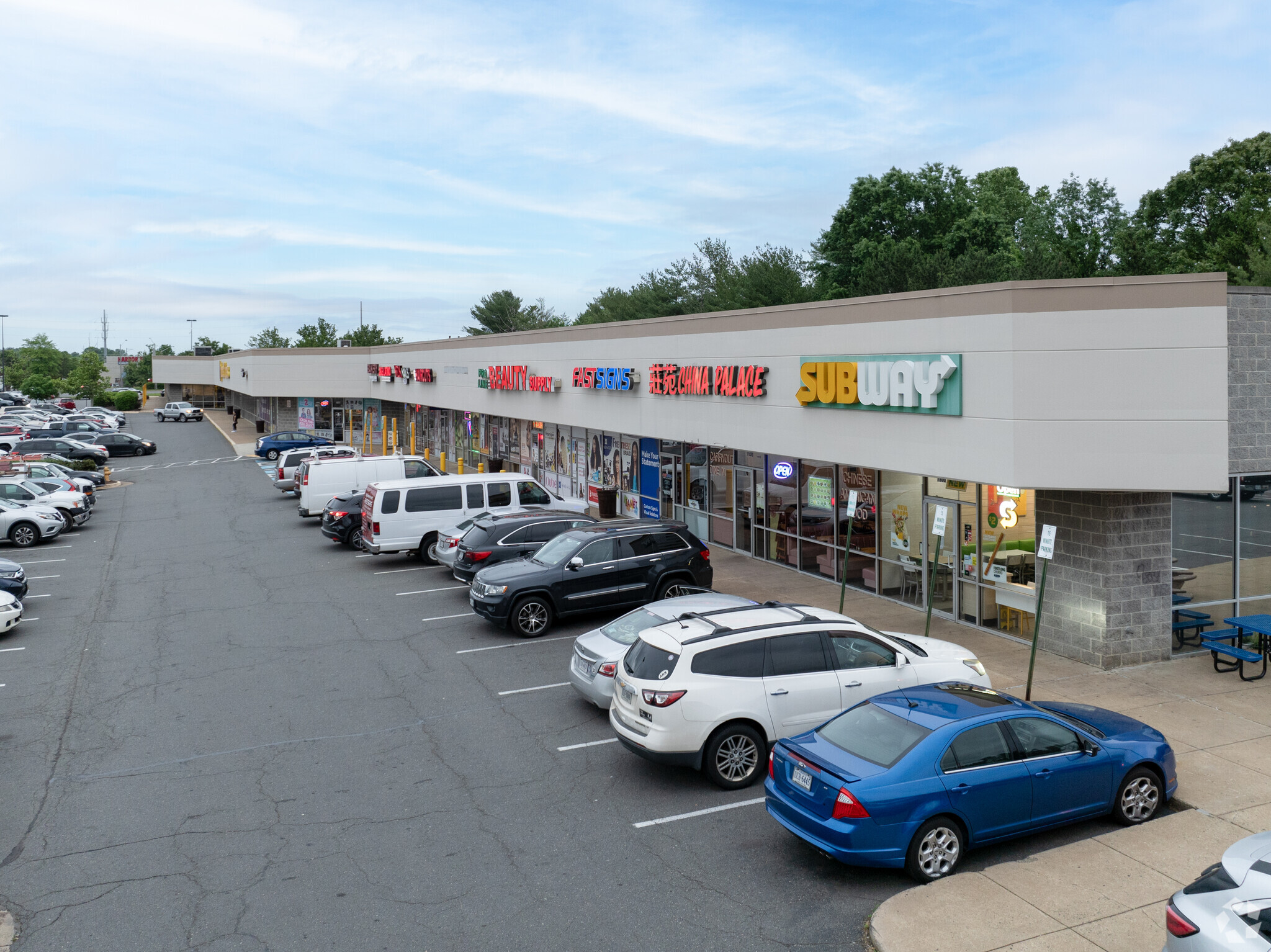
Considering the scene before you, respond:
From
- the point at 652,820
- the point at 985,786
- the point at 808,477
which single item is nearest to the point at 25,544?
the point at 808,477

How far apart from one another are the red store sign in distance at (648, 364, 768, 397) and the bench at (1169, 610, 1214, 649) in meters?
8.30

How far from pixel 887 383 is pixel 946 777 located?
8974mm

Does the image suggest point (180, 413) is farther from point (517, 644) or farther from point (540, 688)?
point (540, 688)

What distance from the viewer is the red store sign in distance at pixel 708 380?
1959 centimetres

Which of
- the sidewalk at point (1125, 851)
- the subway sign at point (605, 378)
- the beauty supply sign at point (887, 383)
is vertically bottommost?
the sidewalk at point (1125, 851)

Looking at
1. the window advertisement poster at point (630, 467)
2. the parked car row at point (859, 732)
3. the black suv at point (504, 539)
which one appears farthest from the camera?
the window advertisement poster at point (630, 467)

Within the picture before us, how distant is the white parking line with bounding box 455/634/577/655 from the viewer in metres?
15.7

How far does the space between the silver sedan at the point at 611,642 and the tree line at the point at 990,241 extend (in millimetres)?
32377

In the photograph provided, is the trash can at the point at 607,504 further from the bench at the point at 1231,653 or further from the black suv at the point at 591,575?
the bench at the point at 1231,653

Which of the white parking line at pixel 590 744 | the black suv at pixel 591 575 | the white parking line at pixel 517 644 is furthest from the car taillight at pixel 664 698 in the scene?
the white parking line at pixel 517 644

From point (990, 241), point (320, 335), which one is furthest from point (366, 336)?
point (990, 241)

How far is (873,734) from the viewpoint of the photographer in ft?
27.6

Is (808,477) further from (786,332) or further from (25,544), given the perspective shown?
(25,544)

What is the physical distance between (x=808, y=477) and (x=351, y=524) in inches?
474
